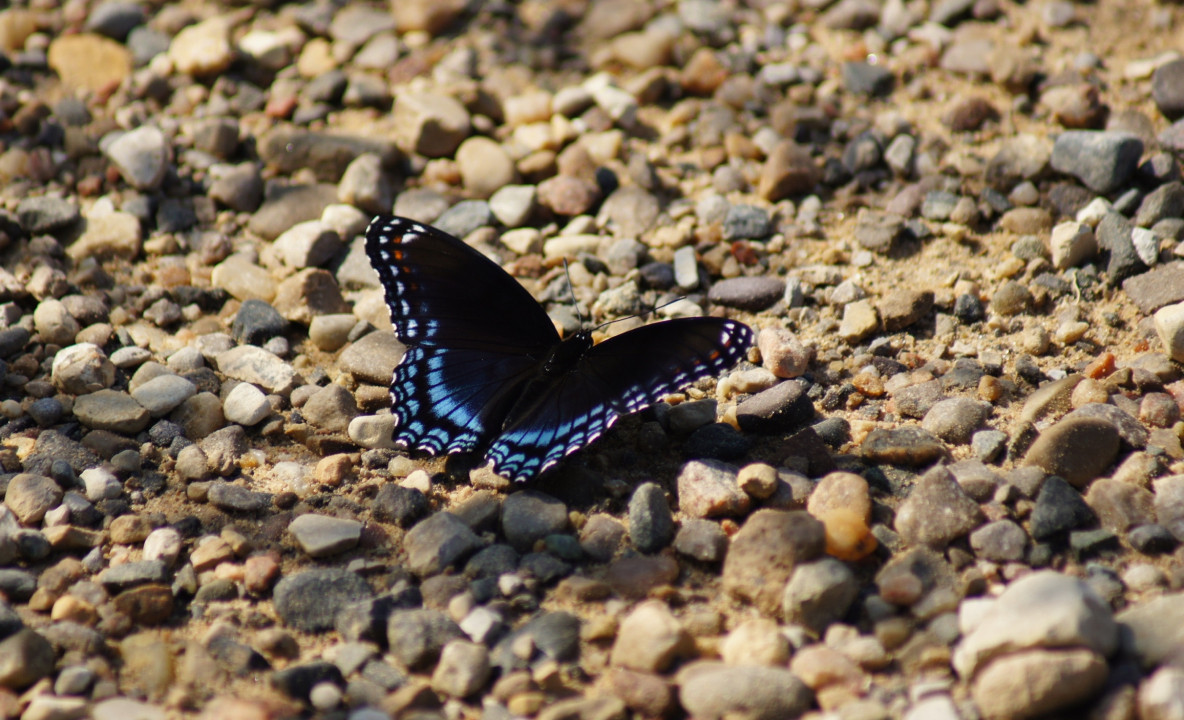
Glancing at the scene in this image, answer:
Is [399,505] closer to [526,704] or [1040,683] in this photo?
[526,704]

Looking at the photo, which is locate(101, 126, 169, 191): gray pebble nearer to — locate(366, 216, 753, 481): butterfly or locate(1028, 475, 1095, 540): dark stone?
locate(366, 216, 753, 481): butterfly

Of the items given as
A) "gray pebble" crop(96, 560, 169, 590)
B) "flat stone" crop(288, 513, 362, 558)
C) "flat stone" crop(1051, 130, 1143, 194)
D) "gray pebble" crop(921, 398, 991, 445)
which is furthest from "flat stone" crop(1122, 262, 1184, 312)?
"gray pebble" crop(96, 560, 169, 590)

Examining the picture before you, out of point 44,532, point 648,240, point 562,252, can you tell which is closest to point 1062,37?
point 648,240

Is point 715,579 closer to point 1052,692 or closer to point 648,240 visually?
point 1052,692

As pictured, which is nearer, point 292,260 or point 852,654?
point 852,654

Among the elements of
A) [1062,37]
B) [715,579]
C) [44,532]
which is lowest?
[715,579]
